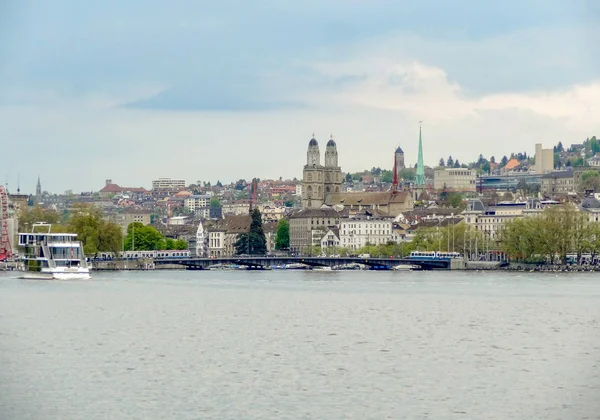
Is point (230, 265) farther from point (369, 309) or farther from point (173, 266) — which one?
point (369, 309)

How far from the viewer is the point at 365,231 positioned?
6737 inches

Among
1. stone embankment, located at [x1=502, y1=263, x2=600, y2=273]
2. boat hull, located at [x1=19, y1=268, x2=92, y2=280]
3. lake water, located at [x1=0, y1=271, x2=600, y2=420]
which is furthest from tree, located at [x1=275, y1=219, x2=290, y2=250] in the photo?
lake water, located at [x1=0, y1=271, x2=600, y2=420]

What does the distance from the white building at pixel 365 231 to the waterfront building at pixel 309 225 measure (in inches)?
133

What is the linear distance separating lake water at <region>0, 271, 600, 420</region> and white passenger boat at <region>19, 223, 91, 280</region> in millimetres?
26562

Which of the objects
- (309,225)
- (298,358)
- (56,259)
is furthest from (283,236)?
(298,358)

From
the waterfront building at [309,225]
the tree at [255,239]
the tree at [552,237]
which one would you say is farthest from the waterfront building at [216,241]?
the tree at [552,237]

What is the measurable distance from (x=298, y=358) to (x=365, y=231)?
132 m

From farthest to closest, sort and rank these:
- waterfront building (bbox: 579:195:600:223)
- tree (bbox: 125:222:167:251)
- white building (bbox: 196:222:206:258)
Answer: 1. white building (bbox: 196:222:206:258)
2. tree (bbox: 125:222:167:251)
3. waterfront building (bbox: 579:195:600:223)

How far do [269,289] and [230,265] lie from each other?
5776 centimetres

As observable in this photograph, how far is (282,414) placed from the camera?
30.2 m

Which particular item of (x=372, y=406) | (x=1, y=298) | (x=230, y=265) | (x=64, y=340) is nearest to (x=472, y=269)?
(x=230, y=265)

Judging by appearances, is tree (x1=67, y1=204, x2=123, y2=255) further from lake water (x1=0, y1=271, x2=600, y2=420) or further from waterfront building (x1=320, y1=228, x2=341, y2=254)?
lake water (x1=0, y1=271, x2=600, y2=420)

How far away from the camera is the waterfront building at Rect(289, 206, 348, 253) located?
174750 mm

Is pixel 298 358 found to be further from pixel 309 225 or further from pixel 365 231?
pixel 309 225
